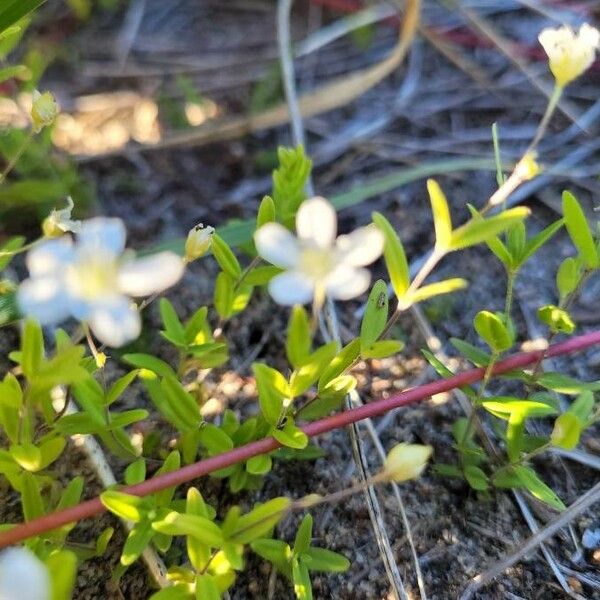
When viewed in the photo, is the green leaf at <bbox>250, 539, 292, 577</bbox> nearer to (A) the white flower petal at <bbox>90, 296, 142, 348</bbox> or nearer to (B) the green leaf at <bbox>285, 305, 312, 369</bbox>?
(B) the green leaf at <bbox>285, 305, 312, 369</bbox>

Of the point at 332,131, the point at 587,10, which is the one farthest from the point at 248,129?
the point at 587,10

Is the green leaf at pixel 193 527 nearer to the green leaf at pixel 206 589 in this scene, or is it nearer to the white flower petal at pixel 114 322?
the green leaf at pixel 206 589

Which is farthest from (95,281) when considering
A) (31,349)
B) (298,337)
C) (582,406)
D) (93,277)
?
(582,406)

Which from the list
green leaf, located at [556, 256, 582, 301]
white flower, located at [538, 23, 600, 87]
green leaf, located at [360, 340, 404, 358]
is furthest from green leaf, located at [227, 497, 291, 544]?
white flower, located at [538, 23, 600, 87]

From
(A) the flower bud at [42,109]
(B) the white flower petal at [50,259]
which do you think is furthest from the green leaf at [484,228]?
(A) the flower bud at [42,109]

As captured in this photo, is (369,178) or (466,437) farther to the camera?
(369,178)

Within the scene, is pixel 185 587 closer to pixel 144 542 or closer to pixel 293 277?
pixel 144 542
